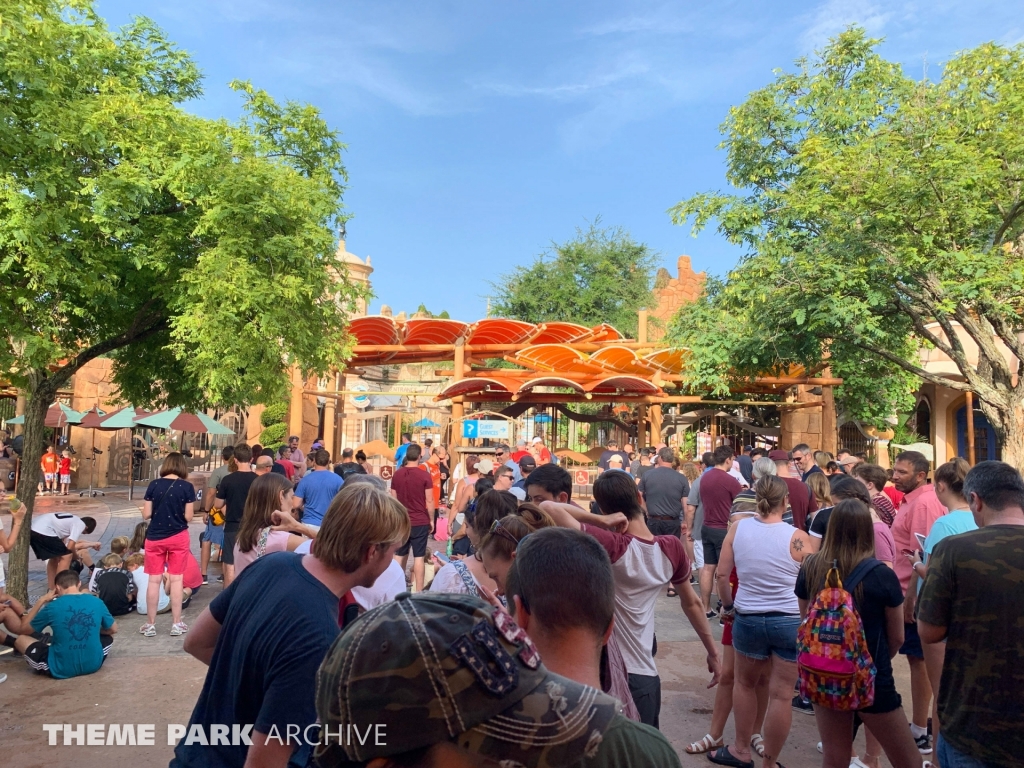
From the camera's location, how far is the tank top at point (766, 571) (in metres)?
3.98

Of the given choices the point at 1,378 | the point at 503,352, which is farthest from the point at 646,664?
the point at 503,352

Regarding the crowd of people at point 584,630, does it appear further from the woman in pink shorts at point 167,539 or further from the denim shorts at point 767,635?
the woman in pink shorts at point 167,539

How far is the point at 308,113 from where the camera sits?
26.5 feet

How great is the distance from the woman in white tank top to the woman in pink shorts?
5110 mm

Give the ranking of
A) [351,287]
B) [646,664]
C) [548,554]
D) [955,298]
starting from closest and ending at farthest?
[548,554]
[646,664]
[351,287]
[955,298]

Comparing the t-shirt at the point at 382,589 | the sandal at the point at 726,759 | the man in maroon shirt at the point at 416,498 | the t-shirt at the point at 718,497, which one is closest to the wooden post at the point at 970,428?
the t-shirt at the point at 718,497

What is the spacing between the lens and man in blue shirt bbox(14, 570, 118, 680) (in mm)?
5621

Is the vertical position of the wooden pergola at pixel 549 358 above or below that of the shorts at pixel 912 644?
A: above

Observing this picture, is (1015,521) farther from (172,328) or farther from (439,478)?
(439,478)

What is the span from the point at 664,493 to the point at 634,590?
5440 mm

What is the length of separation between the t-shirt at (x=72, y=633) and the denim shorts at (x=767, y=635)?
16.0ft

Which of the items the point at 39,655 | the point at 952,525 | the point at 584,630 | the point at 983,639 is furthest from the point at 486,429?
the point at 584,630

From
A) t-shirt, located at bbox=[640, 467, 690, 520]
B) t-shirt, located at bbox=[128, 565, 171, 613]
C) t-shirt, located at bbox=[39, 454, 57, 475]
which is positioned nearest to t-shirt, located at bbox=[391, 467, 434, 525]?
t-shirt, located at bbox=[640, 467, 690, 520]

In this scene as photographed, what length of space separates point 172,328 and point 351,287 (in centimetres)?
181
